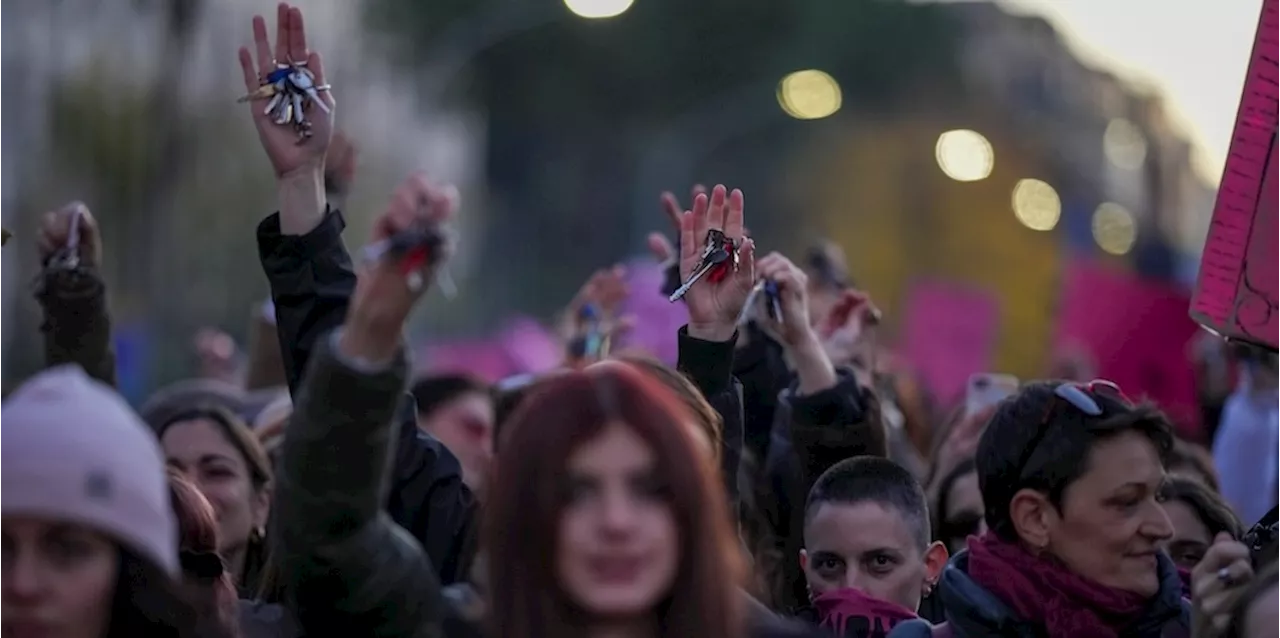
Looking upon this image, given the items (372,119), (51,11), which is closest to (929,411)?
(51,11)

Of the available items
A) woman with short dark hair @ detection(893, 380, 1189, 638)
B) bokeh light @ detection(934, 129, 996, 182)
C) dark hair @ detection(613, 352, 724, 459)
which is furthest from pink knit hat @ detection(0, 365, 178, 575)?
bokeh light @ detection(934, 129, 996, 182)

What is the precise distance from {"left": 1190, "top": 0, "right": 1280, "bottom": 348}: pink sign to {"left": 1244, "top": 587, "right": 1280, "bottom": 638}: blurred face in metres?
1.45

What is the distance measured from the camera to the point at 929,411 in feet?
47.4

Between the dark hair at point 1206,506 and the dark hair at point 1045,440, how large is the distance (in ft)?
3.81

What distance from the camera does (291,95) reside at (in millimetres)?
5062

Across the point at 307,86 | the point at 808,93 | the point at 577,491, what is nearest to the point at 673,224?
the point at 307,86

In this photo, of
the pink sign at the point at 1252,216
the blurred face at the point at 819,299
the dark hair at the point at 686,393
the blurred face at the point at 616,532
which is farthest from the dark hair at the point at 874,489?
the blurred face at the point at 819,299

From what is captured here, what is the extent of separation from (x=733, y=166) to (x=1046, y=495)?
62.8 m

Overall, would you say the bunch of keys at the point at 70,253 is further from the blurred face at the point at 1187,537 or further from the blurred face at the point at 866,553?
the blurred face at the point at 1187,537

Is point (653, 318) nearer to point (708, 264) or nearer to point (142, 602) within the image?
point (708, 264)

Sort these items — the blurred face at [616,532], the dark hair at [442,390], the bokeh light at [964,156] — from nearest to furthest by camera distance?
the blurred face at [616,532] < the dark hair at [442,390] < the bokeh light at [964,156]

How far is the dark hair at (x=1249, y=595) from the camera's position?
427cm

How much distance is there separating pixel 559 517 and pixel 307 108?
142 centimetres

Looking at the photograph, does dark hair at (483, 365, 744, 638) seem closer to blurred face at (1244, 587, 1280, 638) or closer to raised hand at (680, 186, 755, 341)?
blurred face at (1244, 587, 1280, 638)
